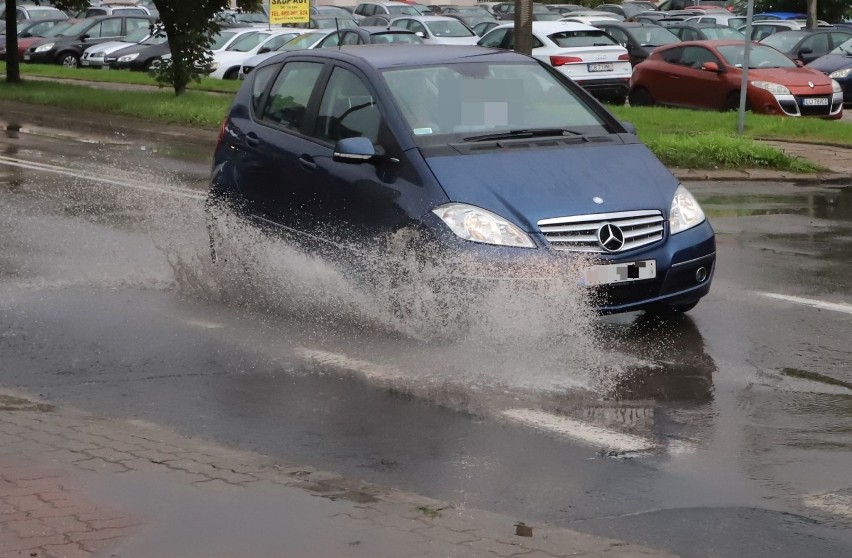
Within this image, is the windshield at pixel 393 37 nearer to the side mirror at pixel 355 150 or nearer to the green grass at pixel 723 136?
the green grass at pixel 723 136

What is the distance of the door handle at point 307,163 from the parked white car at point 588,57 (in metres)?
18.3

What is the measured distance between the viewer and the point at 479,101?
914 centimetres

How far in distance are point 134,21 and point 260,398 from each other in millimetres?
37896

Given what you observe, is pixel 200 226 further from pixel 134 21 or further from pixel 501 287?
pixel 134 21

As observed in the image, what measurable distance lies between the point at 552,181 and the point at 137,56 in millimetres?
32274

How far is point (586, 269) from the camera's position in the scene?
7.89 meters

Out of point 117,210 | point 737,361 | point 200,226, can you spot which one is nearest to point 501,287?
point 737,361

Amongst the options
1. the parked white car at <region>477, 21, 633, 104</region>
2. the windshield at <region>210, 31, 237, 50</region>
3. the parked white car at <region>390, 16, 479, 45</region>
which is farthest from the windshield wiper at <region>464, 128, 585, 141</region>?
the parked white car at <region>390, 16, 479, 45</region>

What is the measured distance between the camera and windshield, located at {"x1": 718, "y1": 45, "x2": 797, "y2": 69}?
985 inches

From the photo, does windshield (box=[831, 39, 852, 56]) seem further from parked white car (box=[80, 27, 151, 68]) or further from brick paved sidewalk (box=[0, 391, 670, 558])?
brick paved sidewalk (box=[0, 391, 670, 558])

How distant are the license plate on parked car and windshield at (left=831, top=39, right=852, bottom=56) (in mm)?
5835

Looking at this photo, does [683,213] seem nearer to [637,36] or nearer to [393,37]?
[393,37]

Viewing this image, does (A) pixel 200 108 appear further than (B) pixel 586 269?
Yes

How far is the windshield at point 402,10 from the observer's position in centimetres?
5501
